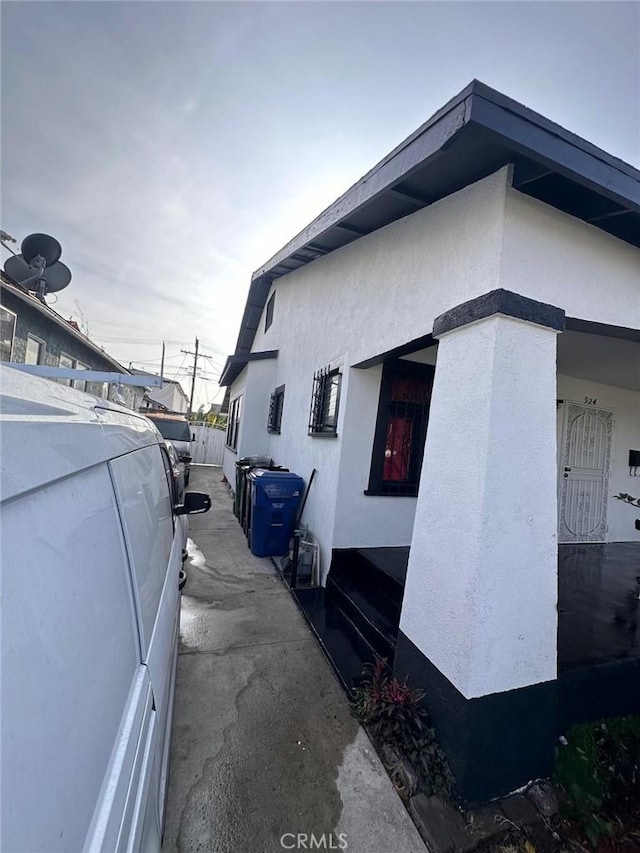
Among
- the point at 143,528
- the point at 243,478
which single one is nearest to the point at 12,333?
the point at 243,478

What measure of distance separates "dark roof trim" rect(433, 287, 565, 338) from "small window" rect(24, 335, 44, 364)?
26.2ft

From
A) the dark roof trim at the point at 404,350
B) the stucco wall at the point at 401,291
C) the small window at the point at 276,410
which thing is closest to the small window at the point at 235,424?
the small window at the point at 276,410

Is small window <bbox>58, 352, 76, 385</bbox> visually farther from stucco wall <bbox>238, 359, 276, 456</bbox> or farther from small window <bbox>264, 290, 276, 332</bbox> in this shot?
small window <bbox>264, 290, 276, 332</bbox>

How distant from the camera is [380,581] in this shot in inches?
148

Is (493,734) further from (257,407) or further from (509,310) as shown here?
(257,407)

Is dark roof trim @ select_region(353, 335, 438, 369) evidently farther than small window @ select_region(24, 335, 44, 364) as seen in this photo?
No

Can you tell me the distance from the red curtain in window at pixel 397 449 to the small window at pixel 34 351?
23.1ft

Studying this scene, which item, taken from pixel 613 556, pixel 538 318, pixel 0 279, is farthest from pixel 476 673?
pixel 0 279

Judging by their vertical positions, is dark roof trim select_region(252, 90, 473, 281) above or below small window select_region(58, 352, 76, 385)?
above

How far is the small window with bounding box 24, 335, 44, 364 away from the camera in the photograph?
6969mm

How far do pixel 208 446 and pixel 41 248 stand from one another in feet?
42.8

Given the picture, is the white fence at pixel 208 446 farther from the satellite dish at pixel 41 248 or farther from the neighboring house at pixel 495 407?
the neighboring house at pixel 495 407

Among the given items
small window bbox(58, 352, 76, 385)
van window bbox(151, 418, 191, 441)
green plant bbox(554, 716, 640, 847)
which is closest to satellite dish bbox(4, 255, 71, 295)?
small window bbox(58, 352, 76, 385)

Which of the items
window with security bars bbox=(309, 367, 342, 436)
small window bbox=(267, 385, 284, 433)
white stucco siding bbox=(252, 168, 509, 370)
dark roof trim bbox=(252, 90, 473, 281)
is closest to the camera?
dark roof trim bbox=(252, 90, 473, 281)
